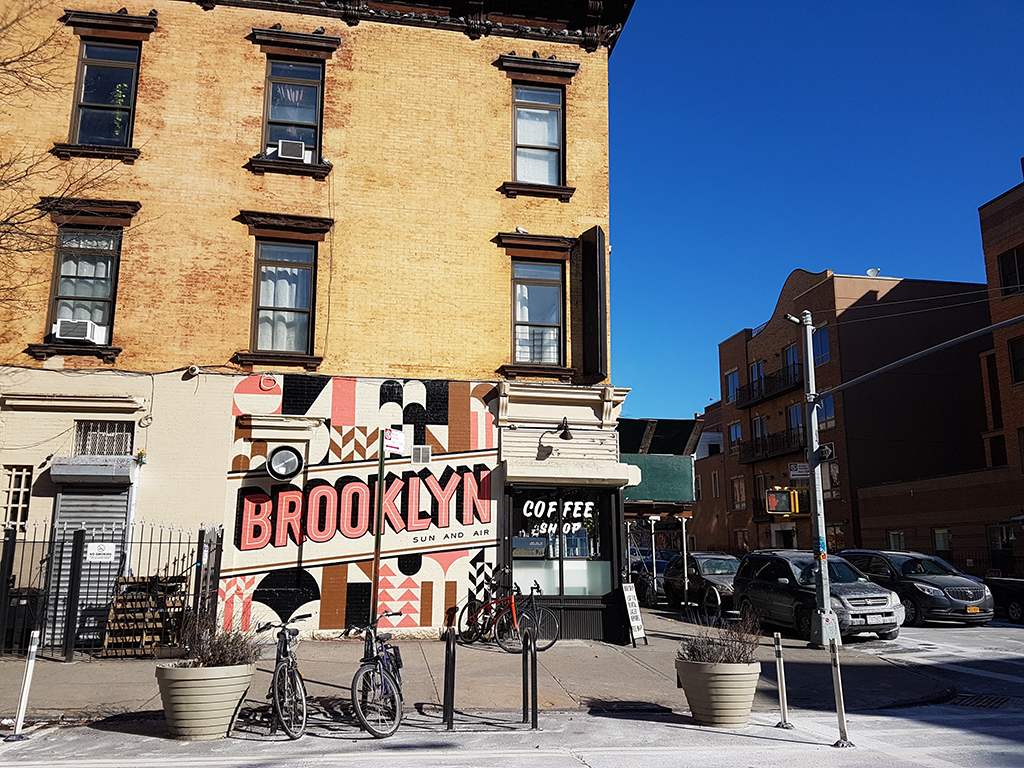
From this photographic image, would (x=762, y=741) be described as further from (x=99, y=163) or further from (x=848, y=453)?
(x=848, y=453)

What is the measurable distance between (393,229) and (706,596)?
13135mm

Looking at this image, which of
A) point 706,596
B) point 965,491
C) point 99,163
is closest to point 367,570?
point 99,163

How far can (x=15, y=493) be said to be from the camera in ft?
47.7

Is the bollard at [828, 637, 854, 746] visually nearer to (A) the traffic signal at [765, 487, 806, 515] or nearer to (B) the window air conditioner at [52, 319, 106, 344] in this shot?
(A) the traffic signal at [765, 487, 806, 515]

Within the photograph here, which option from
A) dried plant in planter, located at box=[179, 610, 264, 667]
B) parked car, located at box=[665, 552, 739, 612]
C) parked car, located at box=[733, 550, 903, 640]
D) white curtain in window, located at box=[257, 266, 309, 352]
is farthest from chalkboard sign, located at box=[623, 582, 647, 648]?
dried plant in planter, located at box=[179, 610, 264, 667]

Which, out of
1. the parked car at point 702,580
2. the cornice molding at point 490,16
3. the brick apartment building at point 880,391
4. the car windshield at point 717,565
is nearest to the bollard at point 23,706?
the cornice molding at point 490,16

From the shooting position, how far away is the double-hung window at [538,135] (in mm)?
17531

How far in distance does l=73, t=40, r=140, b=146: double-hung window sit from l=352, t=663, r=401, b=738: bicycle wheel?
12.1 m

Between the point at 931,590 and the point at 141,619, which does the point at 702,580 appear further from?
the point at 141,619

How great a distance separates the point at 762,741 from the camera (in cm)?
867

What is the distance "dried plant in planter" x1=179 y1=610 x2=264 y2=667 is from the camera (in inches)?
337

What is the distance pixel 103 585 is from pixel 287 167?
27.1 feet

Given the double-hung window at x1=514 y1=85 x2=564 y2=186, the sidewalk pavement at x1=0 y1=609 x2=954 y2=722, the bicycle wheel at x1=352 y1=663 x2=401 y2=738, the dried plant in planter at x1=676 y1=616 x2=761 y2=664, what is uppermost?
the double-hung window at x1=514 y1=85 x2=564 y2=186

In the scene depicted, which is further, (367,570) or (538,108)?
(538,108)
